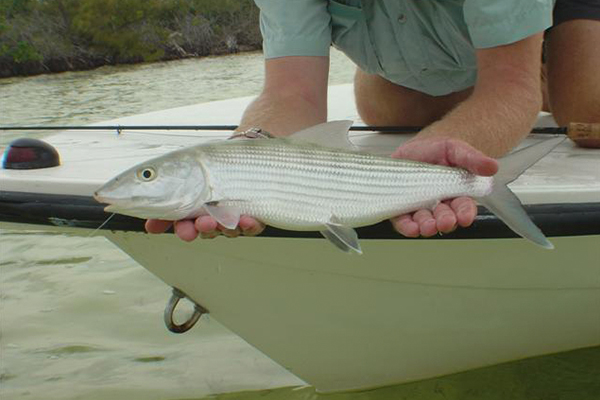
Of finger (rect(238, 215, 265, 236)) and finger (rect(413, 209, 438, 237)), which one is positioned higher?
finger (rect(238, 215, 265, 236))

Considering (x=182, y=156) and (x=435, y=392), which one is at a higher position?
(x=182, y=156)

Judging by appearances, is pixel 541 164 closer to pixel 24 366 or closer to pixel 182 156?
pixel 182 156

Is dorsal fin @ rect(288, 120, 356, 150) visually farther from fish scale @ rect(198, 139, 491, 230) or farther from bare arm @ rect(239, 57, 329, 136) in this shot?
bare arm @ rect(239, 57, 329, 136)

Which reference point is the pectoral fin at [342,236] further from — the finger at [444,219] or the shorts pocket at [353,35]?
the shorts pocket at [353,35]

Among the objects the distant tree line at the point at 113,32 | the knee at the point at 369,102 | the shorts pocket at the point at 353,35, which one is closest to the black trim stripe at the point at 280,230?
the shorts pocket at the point at 353,35

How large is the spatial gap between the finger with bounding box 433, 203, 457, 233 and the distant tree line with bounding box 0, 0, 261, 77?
93.1 feet

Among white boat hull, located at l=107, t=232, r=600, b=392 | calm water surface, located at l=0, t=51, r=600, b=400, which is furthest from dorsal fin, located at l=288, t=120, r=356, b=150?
calm water surface, located at l=0, t=51, r=600, b=400

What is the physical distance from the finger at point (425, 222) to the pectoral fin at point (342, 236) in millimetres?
A: 184

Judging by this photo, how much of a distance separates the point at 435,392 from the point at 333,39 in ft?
4.66

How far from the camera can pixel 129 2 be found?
129 ft

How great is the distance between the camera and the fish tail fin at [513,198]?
1667 millimetres

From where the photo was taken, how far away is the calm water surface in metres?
2.73

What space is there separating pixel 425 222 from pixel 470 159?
184 millimetres

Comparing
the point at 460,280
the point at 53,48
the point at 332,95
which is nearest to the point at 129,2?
the point at 53,48
